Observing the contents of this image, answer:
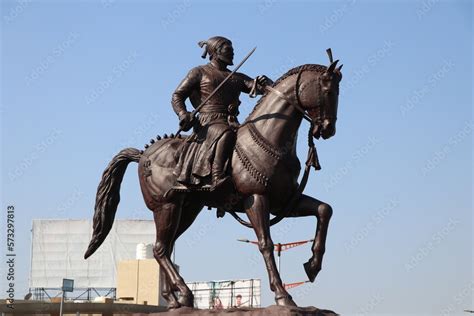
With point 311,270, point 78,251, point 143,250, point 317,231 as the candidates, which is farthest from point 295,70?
point 78,251

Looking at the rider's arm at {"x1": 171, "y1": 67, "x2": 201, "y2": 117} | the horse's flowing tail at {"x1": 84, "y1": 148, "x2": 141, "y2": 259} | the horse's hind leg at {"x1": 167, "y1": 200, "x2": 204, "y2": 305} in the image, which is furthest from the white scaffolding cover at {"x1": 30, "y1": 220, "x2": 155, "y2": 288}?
the rider's arm at {"x1": 171, "y1": 67, "x2": 201, "y2": 117}

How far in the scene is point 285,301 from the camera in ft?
27.4

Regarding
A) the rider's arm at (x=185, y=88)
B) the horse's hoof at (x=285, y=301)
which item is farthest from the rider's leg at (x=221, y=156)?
the horse's hoof at (x=285, y=301)

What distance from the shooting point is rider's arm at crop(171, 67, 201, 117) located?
31.9 ft

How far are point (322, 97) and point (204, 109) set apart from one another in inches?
67.2

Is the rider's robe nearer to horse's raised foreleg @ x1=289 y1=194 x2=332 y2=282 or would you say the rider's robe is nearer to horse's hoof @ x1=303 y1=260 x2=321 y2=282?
horse's raised foreleg @ x1=289 y1=194 x2=332 y2=282

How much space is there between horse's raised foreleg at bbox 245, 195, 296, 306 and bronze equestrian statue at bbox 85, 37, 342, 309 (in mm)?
11

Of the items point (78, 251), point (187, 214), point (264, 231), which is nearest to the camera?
point (264, 231)

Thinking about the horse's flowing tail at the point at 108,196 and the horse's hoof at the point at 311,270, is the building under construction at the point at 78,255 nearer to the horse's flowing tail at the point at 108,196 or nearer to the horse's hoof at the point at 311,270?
the horse's flowing tail at the point at 108,196

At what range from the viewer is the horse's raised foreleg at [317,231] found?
28.6ft

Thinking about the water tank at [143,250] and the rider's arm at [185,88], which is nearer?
the rider's arm at [185,88]

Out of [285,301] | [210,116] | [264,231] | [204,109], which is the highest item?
[204,109]

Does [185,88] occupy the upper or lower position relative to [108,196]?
upper

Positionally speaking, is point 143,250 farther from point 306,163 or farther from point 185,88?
point 306,163
